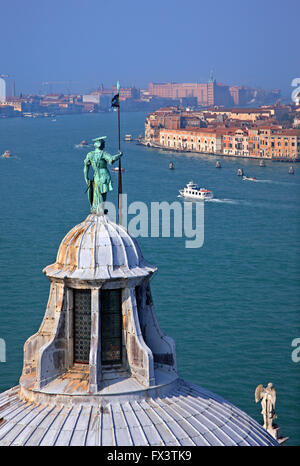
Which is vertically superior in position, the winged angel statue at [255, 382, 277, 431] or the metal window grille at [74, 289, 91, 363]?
the metal window grille at [74, 289, 91, 363]

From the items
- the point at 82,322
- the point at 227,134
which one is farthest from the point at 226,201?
the point at 82,322

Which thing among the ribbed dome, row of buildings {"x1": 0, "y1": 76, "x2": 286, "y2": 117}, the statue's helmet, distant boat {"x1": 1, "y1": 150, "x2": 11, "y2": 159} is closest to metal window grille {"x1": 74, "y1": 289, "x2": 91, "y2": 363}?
the ribbed dome

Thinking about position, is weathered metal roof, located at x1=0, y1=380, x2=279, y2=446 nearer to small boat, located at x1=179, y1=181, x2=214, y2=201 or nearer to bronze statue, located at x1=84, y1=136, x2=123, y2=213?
bronze statue, located at x1=84, y1=136, x2=123, y2=213

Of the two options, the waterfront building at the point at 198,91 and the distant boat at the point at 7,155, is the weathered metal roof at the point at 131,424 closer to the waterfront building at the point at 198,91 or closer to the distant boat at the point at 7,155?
the distant boat at the point at 7,155

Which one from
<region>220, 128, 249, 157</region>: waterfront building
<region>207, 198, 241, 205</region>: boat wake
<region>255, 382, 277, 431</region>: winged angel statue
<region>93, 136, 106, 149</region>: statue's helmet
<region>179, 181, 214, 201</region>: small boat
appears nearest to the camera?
<region>93, 136, 106, 149</region>: statue's helmet

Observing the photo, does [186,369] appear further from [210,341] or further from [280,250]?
[280,250]

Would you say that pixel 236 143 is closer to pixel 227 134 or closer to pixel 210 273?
pixel 227 134
